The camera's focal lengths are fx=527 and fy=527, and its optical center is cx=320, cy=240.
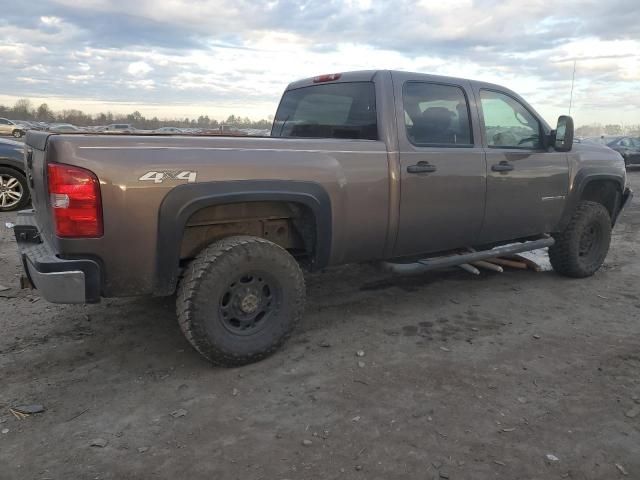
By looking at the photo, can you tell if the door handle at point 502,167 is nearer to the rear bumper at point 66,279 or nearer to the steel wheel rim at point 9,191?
the rear bumper at point 66,279

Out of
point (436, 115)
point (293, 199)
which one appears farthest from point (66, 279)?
point (436, 115)

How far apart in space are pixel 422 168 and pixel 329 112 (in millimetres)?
991

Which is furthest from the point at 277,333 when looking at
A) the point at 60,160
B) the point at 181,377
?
the point at 60,160

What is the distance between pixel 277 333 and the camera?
357 centimetres

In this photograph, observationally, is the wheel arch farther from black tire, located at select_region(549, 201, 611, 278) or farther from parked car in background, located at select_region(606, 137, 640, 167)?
parked car in background, located at select_region(606, 137, 640, 167)

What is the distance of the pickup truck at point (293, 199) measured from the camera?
2.93 meters

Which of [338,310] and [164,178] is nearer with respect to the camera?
[164,178]

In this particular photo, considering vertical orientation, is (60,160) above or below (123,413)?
above

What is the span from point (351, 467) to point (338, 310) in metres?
2.18

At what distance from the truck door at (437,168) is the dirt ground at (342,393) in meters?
0.70

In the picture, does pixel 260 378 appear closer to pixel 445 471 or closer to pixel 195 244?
pixel 195 244

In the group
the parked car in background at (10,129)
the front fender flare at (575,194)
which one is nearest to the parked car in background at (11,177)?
the front fender flare at (575,194)

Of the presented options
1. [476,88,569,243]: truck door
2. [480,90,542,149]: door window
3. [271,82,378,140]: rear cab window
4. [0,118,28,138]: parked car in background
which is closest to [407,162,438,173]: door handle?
[271,82,378,140]: rear cab window

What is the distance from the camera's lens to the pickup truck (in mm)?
2932
